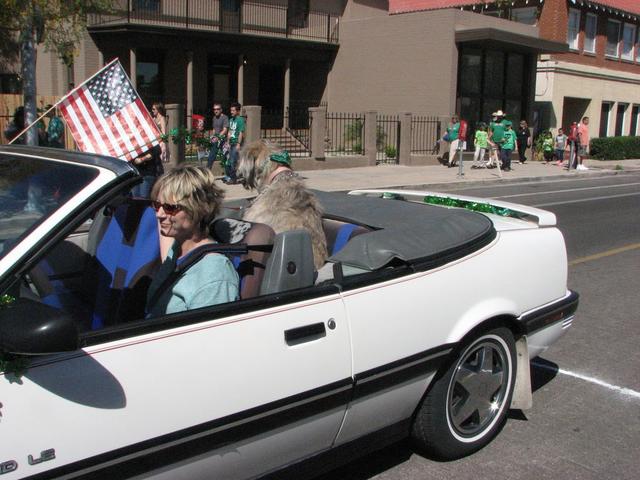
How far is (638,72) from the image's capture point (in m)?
36.8

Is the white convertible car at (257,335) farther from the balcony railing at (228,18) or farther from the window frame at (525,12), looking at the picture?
the window frame at (525,12)

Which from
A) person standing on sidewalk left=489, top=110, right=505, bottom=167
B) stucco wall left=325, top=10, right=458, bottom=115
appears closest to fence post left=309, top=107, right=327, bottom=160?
person standing on sidewalk left=489, top=110, right=505, bottom=167

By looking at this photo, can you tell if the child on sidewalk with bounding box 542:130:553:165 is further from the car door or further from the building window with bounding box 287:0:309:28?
the car door

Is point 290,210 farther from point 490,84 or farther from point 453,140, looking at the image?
point 490,84

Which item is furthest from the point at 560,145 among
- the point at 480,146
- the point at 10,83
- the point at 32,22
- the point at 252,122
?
the point at 10,83

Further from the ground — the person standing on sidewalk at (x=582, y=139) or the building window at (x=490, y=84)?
the building window at (x=490, y=84)

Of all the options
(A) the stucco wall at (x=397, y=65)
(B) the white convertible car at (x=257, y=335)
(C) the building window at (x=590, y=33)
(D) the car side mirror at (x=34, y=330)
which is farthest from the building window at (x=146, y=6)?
(D) the car side mirror at (x=34, y=330)

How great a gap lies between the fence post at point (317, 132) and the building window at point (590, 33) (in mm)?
17852

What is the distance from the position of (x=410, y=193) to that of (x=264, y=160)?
1.23 m

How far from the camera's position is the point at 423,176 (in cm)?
2033

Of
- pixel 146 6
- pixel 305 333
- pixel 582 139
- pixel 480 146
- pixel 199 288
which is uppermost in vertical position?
pixel 146 6

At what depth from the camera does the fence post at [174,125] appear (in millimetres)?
17938

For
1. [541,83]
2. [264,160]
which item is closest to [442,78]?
[541,83]

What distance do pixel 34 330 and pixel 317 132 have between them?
19402 millimetres
